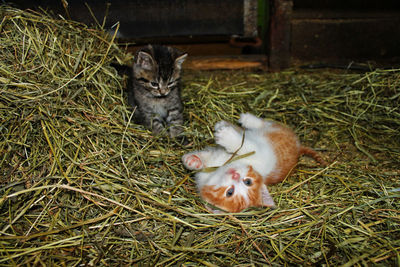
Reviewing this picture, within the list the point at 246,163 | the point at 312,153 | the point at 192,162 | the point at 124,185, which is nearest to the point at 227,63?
the point at 312,153

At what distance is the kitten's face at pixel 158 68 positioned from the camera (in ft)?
9.80

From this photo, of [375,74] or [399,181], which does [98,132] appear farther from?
[375,74]

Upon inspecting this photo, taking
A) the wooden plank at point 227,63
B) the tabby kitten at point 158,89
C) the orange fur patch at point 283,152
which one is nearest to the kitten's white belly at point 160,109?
the tabby kitten at point 158,89

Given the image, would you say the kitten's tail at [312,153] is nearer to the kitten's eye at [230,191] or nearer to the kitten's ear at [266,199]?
the kitten's ear at [266,199]

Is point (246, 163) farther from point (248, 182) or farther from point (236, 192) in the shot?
point (236, 192)

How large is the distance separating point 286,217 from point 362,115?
6.90 ft

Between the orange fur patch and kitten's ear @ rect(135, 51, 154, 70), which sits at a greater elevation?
kitten's ear @ rect(135, 51, 154, 70)

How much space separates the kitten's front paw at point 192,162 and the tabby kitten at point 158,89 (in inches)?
25.2

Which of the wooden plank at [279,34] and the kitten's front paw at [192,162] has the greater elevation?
the wooden plank at [279,34]

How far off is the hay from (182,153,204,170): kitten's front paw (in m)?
0.10

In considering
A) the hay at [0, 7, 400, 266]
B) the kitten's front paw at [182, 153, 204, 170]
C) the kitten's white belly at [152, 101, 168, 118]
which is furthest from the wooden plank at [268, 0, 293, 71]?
the kitten's front paw at [182, 153, 204, 170]

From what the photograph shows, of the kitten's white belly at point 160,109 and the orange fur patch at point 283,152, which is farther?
the kitten's white belly at point 160,109

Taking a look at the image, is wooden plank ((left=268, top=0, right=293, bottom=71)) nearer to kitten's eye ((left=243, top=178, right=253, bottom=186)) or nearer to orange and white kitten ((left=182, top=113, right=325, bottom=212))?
orange and white kitten ((left=182, top=113, right=325, bottom=212))

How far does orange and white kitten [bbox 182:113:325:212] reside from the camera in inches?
90.4
